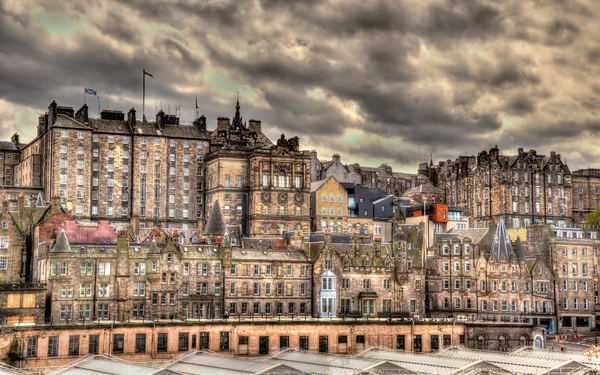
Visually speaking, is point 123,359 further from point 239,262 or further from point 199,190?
point 199,190

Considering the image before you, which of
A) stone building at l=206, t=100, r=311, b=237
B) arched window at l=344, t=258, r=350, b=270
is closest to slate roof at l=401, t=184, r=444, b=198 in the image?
stone building at l=206, t=100, r=311, b=237

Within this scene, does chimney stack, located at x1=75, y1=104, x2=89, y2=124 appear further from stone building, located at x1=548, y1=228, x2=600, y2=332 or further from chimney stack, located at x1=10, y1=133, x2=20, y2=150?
stone building, located at x1=548, y1=228, x2=600, y2=332

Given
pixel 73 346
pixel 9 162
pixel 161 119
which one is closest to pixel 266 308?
pixel 73 346

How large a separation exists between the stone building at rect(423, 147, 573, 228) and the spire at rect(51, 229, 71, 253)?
84221mm

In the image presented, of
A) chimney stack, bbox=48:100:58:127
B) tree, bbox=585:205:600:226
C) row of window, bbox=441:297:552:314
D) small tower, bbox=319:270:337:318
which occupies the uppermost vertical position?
chimney stack, bbox=48:100:58:127

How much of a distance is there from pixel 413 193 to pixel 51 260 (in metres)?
94.0

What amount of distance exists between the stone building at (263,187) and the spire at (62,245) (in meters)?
41.0

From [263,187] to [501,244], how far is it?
36847 mm

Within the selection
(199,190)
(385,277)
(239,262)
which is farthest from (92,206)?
(385,277)

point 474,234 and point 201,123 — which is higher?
point 201,123

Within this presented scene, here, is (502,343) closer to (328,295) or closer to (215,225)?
Result: (328,295)

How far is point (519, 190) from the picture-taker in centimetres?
16600

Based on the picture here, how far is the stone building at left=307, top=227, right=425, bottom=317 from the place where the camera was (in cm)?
11469

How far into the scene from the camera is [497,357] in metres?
89.1
